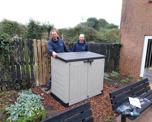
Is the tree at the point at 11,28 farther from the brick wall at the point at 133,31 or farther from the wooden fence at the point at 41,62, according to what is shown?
the brick wall at the point at 133,31

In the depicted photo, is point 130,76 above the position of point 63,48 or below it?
below

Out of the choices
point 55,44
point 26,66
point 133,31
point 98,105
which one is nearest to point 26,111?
point 98,105

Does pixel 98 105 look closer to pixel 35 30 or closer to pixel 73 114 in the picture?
pixel 73 114

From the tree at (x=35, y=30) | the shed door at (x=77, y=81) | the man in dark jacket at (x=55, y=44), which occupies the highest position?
the tree at (x=35, y=30)

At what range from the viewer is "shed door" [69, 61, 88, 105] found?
4793 mm

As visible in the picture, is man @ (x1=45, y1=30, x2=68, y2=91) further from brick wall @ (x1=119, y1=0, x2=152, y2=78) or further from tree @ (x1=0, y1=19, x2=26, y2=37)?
tree @ (x1=0, y1=19, x2=26, y2=37)

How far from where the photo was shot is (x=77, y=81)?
4.94m

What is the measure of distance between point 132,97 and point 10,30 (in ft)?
33.8

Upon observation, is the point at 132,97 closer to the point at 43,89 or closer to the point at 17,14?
the point at 43,89

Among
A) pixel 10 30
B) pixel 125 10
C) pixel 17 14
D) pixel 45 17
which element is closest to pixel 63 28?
pixel 45 17

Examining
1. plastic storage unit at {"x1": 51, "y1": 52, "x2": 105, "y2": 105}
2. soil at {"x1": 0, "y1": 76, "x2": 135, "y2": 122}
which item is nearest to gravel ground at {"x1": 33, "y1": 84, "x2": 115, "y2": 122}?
soil at {"x1": 0, "y1": 76, "x2": 135, "y2": 122}

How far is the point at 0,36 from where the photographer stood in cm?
535

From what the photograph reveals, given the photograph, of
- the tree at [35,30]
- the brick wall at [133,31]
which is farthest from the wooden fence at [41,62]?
the tree at [35,30]

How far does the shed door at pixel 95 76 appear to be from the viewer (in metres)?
5.22
